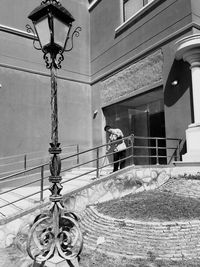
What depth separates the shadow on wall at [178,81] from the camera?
7.67 meters

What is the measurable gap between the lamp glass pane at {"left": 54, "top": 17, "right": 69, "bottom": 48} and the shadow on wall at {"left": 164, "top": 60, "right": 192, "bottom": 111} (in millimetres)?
4920

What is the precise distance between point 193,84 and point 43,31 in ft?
15.9

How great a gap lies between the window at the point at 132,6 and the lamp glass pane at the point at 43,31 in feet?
23.5

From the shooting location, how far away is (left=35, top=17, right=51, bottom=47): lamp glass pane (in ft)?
11.7

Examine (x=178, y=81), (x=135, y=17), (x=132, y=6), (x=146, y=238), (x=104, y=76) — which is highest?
(x=132, y=6)

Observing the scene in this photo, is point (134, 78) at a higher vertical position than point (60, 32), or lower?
higher

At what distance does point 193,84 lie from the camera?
7152 millimetres

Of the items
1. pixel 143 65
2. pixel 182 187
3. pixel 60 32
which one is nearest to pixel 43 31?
pixel 60 32

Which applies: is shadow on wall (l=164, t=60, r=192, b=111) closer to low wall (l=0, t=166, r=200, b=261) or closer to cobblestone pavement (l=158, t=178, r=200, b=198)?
low wall (l=0, t=166, r=200, b=261)

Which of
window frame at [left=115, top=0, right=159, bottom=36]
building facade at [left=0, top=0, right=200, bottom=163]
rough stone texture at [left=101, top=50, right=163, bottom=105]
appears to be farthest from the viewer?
window frame at [left=115, top=0, right=159, bottom=36]

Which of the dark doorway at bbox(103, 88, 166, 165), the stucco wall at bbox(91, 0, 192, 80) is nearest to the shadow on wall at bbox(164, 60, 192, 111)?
the dark doorway at bbox(103, 88, 166, 165)

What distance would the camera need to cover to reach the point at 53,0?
3.53 m

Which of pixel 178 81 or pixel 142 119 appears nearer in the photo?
pixel 178 81

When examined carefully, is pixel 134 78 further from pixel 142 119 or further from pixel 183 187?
pixel 183 187
